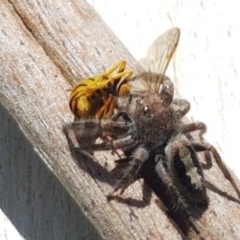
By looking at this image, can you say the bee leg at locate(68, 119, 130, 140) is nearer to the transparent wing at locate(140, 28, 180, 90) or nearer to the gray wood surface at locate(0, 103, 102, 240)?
the transparent wing at locate(140, 28, 180, 90)

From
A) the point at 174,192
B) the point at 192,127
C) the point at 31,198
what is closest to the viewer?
the point at 174,192

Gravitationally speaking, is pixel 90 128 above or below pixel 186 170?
above

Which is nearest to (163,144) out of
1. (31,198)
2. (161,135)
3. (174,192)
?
(161,135)

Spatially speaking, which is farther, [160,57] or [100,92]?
[160,57]

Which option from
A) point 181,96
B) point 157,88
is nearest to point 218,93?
point 181,96

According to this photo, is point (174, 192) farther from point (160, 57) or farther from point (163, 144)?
point (160, 57)

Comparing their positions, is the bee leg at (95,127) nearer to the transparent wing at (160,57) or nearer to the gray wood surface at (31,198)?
the transparent wing at (160,57)

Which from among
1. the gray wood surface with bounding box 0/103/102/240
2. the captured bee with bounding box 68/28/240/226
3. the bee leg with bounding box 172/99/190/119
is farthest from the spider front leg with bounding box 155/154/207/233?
the gray wood surface with bounding box 0/103/102/240
